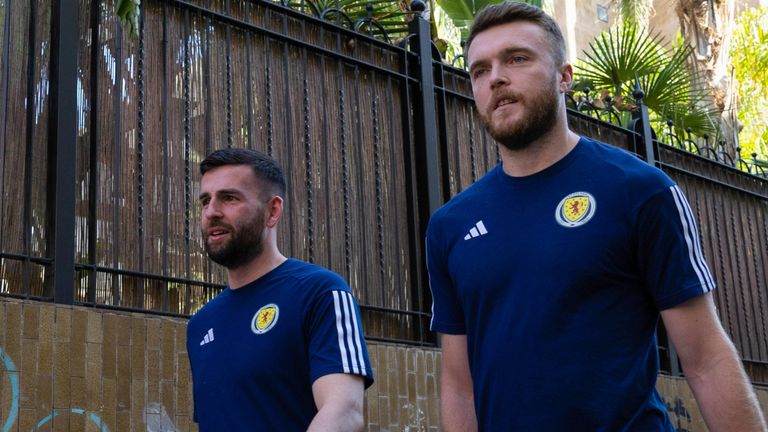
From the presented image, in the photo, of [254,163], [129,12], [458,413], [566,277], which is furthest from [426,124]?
[566,277]

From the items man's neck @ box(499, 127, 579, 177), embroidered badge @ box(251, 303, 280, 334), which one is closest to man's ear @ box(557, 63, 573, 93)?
man's neck @ box(499, 127, 579, 177)

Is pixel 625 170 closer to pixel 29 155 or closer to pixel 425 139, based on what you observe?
pixel 29 155

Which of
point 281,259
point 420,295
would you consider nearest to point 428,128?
point 420,295

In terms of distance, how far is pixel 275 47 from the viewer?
640 centimetres

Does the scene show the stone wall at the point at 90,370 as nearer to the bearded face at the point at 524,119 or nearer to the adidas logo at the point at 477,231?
the adidas logo at the point at 477,231

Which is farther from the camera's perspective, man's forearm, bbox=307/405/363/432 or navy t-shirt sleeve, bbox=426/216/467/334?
man's forearm, bbox=307/405/363/432

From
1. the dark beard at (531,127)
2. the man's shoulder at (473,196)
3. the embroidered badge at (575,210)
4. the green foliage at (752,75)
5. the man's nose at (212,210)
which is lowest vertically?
the embroidered badge at (575,210)

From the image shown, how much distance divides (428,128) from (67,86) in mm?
2673

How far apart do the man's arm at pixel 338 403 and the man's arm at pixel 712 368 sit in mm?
1290

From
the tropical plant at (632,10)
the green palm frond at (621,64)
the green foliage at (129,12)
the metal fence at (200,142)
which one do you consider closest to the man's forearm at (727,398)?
the metal fence at (200,142)

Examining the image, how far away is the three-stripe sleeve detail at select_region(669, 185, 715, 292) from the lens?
2534 millimetres

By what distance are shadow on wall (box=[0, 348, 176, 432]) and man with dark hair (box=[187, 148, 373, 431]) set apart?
0.98 meters

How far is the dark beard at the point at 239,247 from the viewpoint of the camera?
4.02 m

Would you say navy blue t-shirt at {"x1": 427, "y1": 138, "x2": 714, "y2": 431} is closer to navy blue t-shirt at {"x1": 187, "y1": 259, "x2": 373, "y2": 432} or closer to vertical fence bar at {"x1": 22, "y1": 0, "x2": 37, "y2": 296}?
navy blue t-shirt at {"x1": 187, "y1": 259, "x2": 373, "y2": 432}
